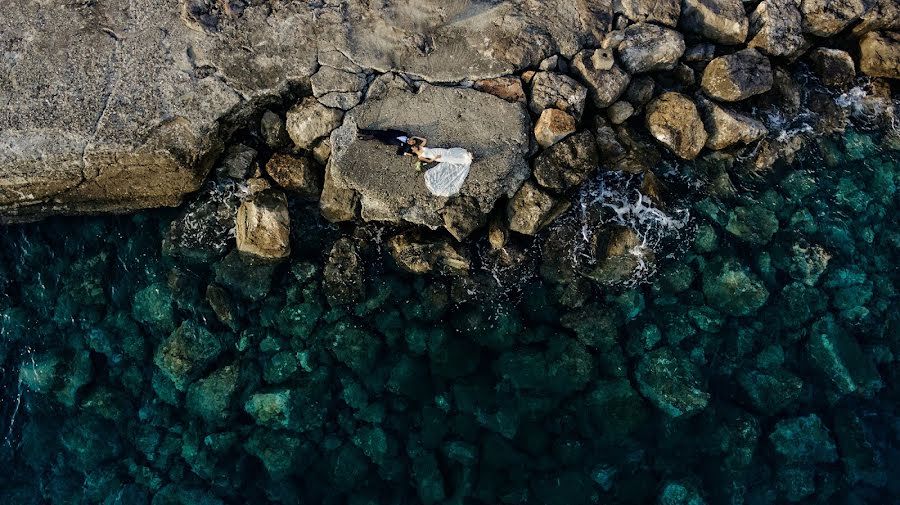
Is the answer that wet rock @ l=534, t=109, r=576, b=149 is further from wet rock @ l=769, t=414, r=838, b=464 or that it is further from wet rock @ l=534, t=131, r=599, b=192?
wet rock @ l=769, t=414, r=838, b=464

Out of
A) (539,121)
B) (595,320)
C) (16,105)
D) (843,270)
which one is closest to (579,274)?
(595,320)

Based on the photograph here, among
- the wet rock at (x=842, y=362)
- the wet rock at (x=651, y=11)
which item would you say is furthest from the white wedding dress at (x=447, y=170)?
the wet rock at (x=842, y=362)

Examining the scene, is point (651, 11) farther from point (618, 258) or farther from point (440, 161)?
point (440, 161)

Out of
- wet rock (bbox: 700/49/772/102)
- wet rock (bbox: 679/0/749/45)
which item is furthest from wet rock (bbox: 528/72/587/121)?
wet rock (bbox: 679/0/749/45)

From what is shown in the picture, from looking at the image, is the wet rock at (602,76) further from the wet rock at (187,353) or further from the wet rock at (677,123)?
the wet rock at (187,353)

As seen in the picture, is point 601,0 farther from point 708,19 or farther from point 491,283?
point 491,283

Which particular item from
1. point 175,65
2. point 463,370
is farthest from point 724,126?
point 175,65
